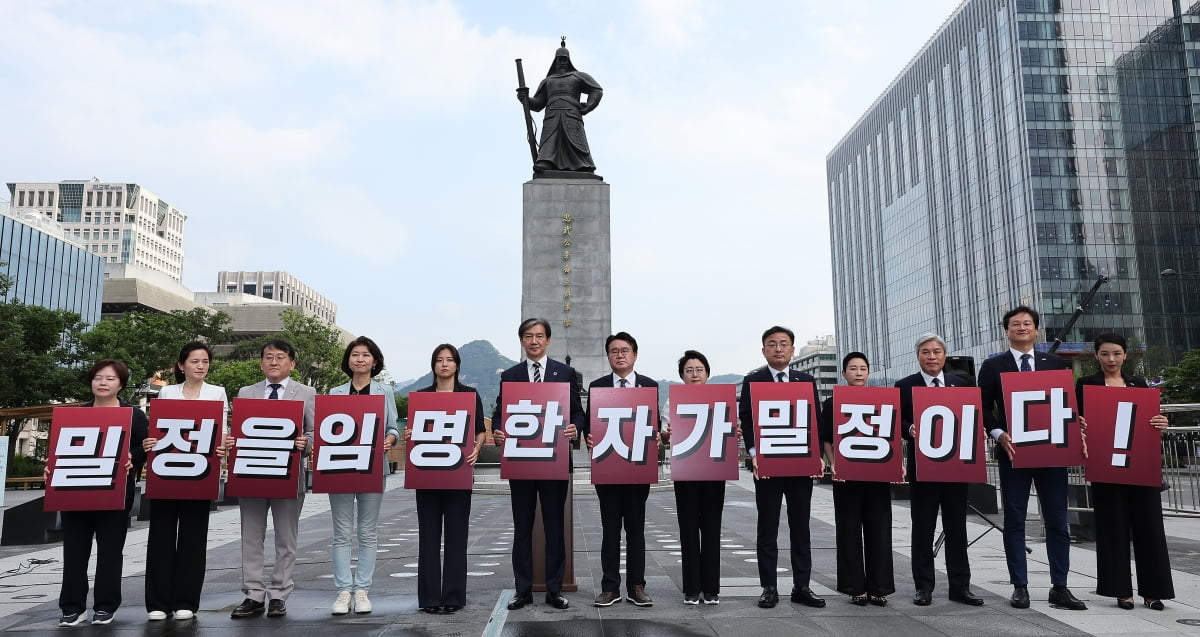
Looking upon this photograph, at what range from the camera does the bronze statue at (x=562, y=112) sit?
23125 mm

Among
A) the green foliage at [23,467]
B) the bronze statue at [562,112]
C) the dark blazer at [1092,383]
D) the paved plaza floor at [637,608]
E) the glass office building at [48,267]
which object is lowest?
the green foliage at [23,467]

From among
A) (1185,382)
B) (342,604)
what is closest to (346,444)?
(342,604)

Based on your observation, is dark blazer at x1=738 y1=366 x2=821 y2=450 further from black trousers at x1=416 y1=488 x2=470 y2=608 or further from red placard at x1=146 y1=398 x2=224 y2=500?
red placard at x1=146 y1=398 x2=224 y2=500

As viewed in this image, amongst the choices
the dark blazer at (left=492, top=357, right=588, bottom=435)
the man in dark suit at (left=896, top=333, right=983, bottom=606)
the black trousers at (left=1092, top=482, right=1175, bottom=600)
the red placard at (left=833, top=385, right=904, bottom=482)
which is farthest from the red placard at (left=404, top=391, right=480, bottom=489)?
the black trousers at (left=1092, top=482, right=1175, bottom=600)

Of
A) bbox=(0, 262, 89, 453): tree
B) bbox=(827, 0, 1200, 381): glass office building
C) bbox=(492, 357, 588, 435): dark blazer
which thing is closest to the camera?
bbox=(492, 357, 588, 435): dark blazer

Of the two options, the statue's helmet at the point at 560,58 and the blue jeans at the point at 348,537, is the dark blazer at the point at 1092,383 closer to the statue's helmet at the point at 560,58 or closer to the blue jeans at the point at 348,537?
the blue jeans at the point at 348,537

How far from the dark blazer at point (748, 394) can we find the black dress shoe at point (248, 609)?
4.22 metres

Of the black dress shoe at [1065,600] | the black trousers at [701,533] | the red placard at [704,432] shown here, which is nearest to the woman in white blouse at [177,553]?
the red placard at [704,432]

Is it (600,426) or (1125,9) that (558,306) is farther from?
(1125,9)

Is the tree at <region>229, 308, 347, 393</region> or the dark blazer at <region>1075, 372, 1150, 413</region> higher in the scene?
the tree at <region>229, 308, 347, 393</region>

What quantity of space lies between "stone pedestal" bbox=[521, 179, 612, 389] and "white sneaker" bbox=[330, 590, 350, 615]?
16.8 meters

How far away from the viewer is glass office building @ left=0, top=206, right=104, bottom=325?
6328cm

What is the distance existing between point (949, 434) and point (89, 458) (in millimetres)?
6930

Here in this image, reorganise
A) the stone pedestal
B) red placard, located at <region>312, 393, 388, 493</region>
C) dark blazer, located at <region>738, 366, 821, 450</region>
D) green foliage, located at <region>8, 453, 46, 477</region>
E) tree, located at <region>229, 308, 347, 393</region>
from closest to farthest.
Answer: red placard, located at <region>312, 393, 388, 493</region> → dark blazer, located at <region>738, 366, 821, 450</region> → the stone pedestal → green foliage, located at <region>8, 453, 46, 477</region> → tree, located at <region>229, 308, 347, 393</region>
